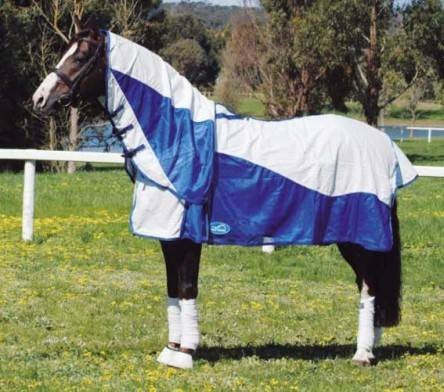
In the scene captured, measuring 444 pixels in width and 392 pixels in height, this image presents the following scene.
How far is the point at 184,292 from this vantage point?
670 centimetres

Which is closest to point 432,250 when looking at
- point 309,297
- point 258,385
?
point 309,297

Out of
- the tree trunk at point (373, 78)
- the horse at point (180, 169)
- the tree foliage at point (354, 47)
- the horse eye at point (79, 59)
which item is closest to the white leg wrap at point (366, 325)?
the horse at point (180, 169)

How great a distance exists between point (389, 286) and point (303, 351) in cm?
83

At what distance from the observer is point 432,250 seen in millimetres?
12703

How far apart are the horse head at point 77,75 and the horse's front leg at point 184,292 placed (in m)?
1.16

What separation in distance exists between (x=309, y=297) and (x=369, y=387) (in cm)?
338

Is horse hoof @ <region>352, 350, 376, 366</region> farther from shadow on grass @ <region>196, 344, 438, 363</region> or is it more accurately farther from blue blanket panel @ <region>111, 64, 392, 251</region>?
blue blanket panel @ <region>111, 64, 392, 251</region>

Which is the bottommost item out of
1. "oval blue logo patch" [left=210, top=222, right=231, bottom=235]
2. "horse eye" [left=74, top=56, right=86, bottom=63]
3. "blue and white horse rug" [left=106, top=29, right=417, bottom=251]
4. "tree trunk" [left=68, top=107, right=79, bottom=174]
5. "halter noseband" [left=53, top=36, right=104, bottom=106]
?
"tree trunk" [left=68, top=107, right=79, bottom=174]

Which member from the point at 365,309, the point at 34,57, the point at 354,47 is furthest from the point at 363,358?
the point at 354,47

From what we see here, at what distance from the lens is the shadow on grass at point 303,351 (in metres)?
7.24

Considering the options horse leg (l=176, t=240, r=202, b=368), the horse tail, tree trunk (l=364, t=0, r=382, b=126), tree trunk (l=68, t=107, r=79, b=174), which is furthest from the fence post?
tree trunk (l=364, t=0, r=382, b=126)

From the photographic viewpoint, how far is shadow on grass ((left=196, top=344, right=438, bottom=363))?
7.24 metres

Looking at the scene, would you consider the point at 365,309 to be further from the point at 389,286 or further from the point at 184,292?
the point at 184,292

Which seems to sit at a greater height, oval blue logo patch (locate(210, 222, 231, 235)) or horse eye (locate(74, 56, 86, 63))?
horse eye (locate(74, 56, 86, 63))
